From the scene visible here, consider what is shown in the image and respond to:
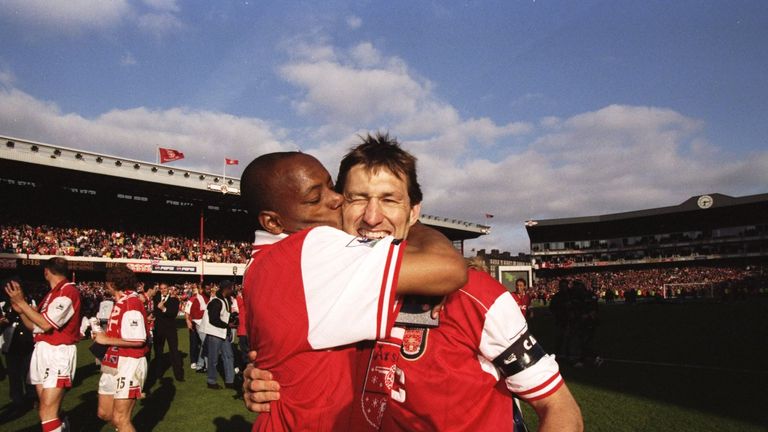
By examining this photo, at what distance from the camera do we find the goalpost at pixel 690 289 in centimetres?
5216

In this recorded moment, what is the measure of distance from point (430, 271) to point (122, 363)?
6.46m

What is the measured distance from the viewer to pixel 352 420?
180cm

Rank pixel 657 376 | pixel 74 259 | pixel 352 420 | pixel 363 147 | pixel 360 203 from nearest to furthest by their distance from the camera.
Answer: pixel 352 420
pixel 360 203
pixel 363 147
pixel 657 376
pixel 74 259

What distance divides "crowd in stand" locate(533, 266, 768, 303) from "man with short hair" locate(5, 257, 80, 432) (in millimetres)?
45678

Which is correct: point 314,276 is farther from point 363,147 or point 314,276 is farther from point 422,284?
point 363,147

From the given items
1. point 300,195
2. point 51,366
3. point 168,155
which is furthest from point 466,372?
point 168,155

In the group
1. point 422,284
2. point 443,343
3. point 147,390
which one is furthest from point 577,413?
point 147,390

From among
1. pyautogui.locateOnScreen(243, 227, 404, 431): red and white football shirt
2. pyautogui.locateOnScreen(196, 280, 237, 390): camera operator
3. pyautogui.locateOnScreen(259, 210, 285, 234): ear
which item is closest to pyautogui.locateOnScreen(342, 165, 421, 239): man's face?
pyautogui.locateOnScreen(259, 210, 285, 234): ear

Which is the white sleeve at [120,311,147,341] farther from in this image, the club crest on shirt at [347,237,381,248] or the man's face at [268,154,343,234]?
the club crest on shirt at [347,237,381,248]

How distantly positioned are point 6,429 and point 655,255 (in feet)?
263

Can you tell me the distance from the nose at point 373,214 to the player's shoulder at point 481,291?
504 millimetres

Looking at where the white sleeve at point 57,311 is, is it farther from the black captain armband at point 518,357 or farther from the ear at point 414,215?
the black captain armband at point 518,357

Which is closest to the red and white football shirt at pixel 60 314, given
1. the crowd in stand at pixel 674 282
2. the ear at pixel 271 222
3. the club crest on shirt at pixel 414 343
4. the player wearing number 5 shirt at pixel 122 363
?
the player wearing number 5 shirt at pixel 122 363

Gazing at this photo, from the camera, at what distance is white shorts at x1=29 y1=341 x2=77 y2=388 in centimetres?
642
